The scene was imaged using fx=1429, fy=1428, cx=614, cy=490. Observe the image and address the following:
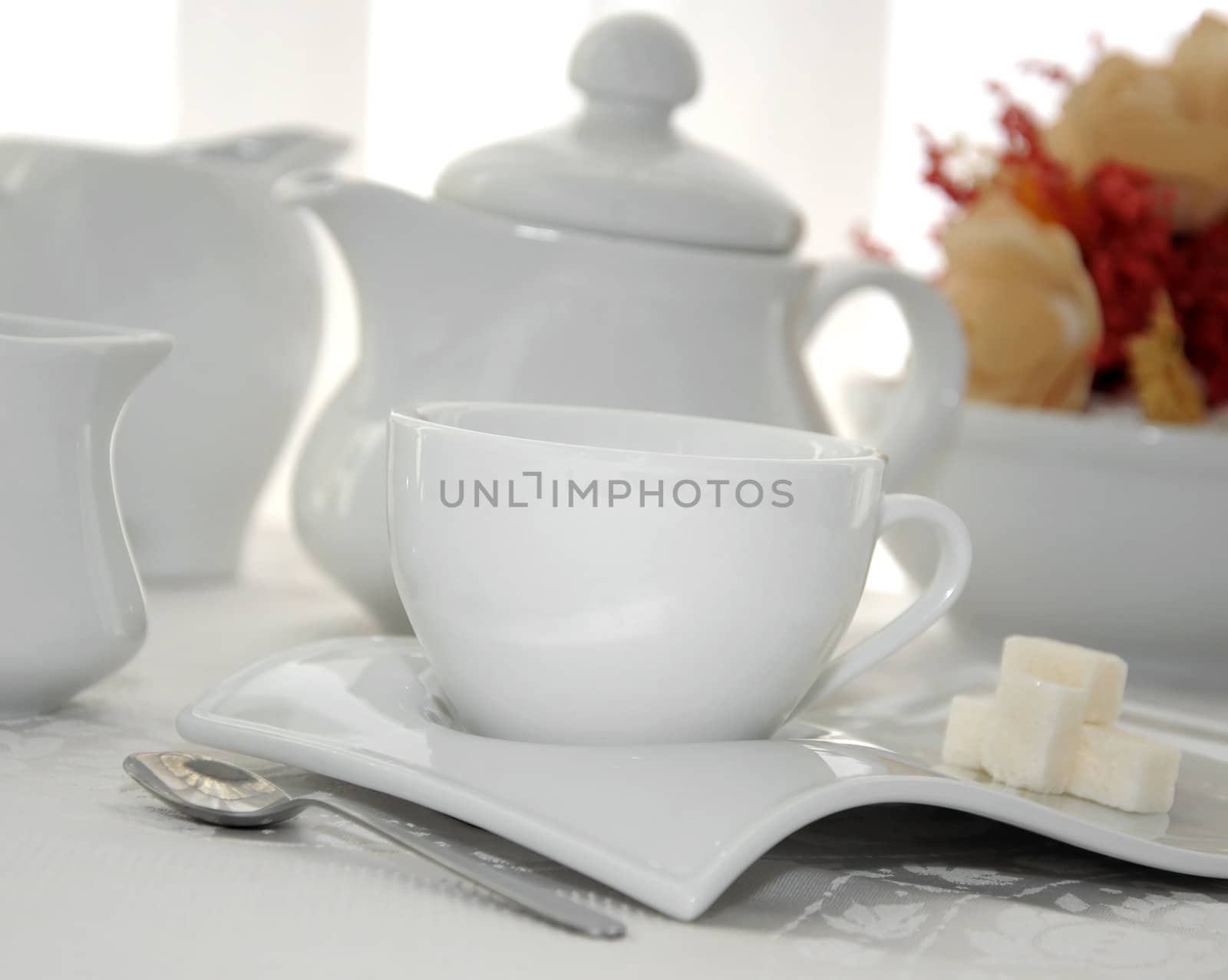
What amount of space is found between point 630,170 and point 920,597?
0.85 ft

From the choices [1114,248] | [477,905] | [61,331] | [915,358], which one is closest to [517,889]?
[477,905]

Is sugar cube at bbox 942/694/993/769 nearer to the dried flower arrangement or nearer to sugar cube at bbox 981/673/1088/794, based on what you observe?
sugar cube at bbox 981/673/1088/794

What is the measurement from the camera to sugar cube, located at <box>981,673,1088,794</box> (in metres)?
0.45

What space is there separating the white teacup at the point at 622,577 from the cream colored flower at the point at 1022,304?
31 cm

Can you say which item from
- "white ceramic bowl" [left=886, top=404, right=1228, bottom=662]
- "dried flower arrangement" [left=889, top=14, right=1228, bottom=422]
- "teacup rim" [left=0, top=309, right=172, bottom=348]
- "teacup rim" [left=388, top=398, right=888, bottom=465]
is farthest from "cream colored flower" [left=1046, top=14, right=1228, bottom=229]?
"teacup rim" [left=0, top=309, right=172, bottom=348]

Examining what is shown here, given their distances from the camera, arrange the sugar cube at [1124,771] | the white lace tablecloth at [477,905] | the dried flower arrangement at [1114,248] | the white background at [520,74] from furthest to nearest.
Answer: the white background at [520,74] → the dried flower arrangement at [1114,248] → the sugar cube at [1124,771] → the white lace tablecloth at [477,905]

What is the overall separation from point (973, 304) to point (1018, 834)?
37 centimetres

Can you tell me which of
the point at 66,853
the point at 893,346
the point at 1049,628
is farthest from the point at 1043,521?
the point at 893,346

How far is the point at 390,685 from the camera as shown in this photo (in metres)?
0.47

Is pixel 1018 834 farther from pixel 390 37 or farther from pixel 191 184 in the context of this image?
pixel 390 37

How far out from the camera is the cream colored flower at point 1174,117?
726 millimetres

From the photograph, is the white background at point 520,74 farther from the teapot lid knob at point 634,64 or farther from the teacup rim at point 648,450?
the teacup rim at point 648,450

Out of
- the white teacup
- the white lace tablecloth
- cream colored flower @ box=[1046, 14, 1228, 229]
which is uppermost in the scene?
cream colored flower @ box=[1046, 14, 1228, 229]

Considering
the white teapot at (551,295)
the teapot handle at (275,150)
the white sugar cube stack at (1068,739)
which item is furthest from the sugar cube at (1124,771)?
the teapot handle at (275,150)
